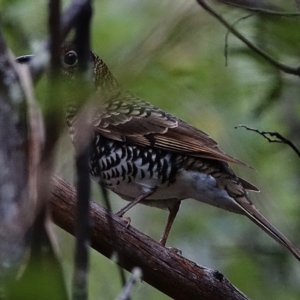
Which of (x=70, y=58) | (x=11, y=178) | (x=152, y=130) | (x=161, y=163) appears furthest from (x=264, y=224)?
(x=11, y=178)

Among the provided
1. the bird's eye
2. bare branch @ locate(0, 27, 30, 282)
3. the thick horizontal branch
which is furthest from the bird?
bare branch @ locate(0, 27, 30, 282)

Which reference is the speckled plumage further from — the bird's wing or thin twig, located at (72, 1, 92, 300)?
thin twig, located at (72, 1, 92, 300)

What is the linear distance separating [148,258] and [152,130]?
4.72 feet

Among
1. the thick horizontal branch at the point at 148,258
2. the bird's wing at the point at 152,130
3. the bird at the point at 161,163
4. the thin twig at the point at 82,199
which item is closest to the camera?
the thin twig at the point at 82,199

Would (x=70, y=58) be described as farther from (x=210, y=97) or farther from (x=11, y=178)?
(x=11, y=178)

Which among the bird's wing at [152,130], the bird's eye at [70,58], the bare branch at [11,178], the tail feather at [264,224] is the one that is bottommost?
the tail feather at [264,224]

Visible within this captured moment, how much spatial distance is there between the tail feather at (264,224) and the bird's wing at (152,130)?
375mm

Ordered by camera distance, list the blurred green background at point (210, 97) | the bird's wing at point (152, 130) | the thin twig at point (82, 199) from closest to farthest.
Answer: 1. the thin twig at point (82, 199)
2. the blurred green background at point (210, 97)
3. the bird's wing at point (152, 130)

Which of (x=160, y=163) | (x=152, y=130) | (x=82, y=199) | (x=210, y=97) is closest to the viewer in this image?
(x=82, y=199)

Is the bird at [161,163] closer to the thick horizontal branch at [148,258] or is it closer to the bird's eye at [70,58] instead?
the bird's eye at [70,58]

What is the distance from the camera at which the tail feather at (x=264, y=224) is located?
354 centimetres

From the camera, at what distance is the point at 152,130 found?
14.0 ft

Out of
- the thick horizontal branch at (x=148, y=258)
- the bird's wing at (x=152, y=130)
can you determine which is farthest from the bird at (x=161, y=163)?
the thick horizontal branch at (x=148, y=258)

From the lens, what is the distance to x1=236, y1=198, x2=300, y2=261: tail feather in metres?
3.54
